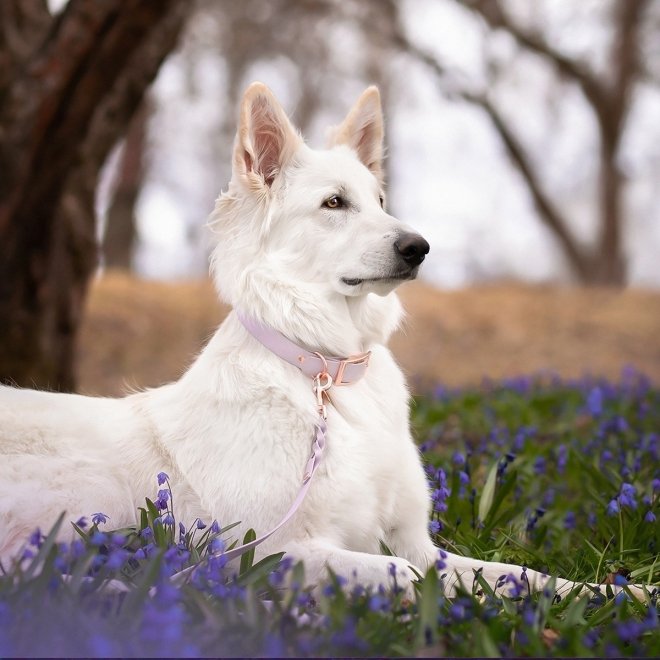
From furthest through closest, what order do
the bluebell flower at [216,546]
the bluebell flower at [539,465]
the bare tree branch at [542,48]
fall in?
the bare tree branch at [542,48]
the bluebell flower at [539,465]
the bluebell flower at [216,546]

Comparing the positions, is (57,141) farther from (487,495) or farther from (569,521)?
(569,521)

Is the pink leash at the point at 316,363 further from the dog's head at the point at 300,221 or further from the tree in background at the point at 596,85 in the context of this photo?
the tree in background at the point at 596,85

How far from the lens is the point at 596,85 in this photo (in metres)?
16.0

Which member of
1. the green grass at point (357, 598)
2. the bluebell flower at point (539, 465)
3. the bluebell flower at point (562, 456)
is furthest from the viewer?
the bluebell flower at point (562, 456)

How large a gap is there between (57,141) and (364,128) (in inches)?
129

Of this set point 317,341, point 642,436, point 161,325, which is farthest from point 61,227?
point 161,325

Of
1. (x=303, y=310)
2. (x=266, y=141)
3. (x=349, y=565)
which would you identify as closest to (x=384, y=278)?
(x=303, y=310)

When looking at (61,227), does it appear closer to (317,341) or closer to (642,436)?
(317,341)

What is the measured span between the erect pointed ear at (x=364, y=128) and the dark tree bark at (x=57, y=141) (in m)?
2.73

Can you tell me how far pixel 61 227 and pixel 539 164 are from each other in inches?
528

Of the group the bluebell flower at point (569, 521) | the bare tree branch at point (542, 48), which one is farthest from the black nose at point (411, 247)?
the bare tree branch at point (542, 48)

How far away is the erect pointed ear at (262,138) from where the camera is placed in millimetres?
3533

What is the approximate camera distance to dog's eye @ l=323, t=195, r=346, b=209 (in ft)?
11.9

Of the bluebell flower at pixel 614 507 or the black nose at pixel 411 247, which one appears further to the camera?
the bluebell flower at pixel 614 507
